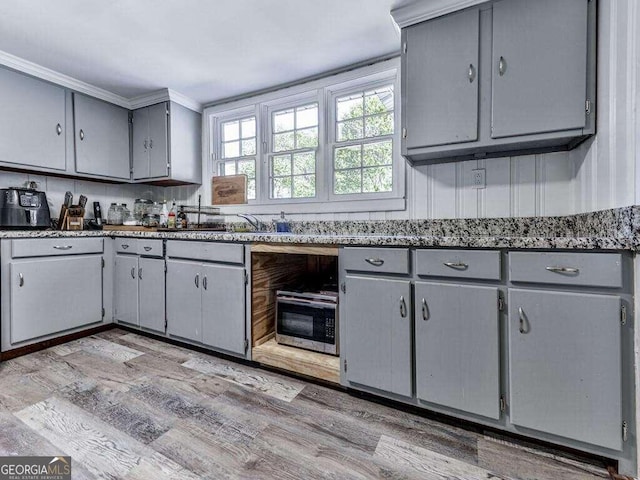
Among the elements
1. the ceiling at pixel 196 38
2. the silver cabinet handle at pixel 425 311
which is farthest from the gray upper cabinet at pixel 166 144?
the silver cabinet handle at pixel 425 311

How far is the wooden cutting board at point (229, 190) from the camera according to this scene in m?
3.15

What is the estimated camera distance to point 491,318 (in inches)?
54.4

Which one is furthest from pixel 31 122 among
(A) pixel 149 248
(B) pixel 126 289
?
(B) pixel 126 289

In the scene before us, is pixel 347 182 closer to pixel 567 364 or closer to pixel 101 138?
pixel 567 364

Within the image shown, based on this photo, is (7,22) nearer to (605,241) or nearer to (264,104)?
(264,104)

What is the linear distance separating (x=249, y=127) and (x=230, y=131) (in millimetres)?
256

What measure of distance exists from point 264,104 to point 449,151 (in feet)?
6.17

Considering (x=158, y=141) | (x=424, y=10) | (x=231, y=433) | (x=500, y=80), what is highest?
(x=424, y=10)

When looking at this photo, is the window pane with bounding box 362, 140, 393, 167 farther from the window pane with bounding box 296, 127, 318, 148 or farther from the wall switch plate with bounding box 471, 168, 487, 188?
the wall switch plate with bounding box 471, 168, 487, 188

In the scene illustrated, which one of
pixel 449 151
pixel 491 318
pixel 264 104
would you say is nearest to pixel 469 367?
pixel 491 318

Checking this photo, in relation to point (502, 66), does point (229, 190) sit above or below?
below

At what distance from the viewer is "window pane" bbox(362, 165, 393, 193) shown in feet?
8.23

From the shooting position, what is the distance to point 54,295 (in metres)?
2.46

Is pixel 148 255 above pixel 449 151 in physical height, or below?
below
